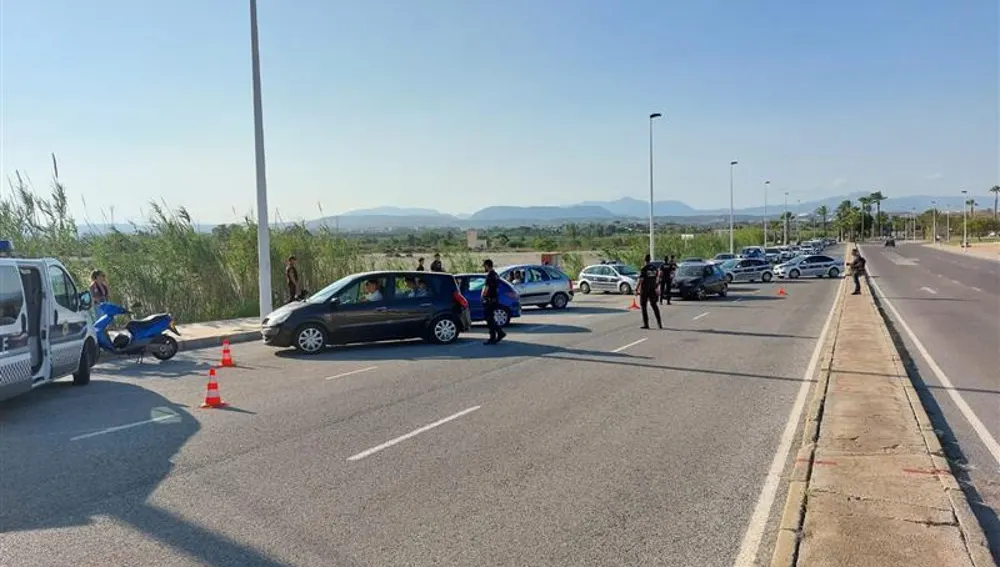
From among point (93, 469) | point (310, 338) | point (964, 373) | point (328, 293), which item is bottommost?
point (964, 373)

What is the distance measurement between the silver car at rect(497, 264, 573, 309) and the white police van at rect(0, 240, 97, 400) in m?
16.3

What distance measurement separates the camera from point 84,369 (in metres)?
12.0

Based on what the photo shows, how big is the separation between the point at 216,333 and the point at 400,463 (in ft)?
42.4

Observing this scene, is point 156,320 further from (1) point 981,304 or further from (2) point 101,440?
(1) point 981,304

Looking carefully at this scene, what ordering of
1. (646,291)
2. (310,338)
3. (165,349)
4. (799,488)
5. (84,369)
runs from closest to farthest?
(799,488), (84,369), (165,349), (310,338), (646,291)

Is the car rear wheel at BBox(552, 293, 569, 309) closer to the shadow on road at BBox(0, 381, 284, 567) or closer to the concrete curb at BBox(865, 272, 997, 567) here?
the shadow on road at BBox(0, 381, 284, 567)

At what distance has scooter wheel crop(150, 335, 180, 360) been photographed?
15.0m

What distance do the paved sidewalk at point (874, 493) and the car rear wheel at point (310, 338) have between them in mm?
9310

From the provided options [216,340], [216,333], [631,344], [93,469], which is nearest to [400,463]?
[93,469]

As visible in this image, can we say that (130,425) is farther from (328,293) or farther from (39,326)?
(328,293)

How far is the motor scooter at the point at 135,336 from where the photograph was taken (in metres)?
14.3

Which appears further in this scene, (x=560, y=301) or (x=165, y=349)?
(x=560, y=301)

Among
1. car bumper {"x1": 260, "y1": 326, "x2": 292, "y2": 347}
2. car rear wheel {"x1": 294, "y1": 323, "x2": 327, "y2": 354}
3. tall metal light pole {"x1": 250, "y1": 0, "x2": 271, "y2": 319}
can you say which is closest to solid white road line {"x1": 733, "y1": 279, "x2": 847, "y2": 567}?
car rear wheel {"x1": 294, "y1": 323, "x2": 327, "y2": 354}

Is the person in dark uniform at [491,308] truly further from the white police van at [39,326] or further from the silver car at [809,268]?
the silver car at [809,268]
